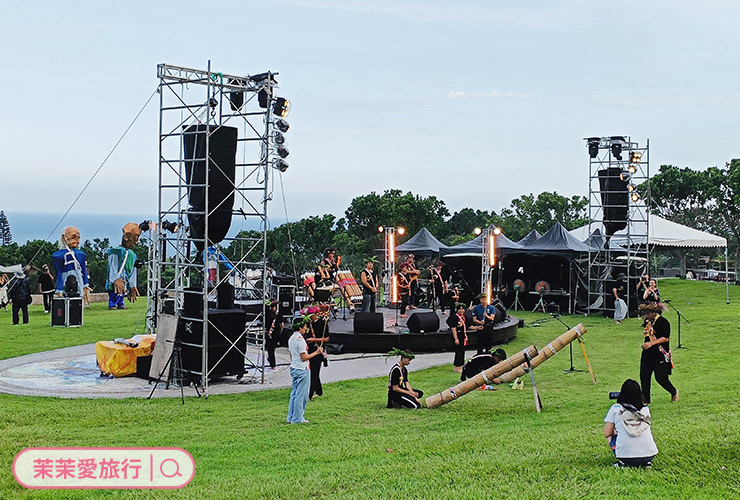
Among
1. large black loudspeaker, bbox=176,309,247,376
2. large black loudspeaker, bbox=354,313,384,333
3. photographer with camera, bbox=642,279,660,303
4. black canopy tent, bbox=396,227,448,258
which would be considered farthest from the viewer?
black canopy tent, bbox=396,227,448,258

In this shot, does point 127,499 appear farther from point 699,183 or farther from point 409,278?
point 699,183

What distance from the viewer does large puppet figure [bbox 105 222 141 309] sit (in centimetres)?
2814

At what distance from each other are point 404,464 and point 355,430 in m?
2.07

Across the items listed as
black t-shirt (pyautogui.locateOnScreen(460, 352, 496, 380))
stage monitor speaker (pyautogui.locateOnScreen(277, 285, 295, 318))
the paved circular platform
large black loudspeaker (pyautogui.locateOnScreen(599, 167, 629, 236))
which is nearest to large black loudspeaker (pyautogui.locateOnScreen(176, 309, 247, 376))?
the paved circular platform

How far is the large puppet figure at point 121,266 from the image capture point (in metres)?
28.1

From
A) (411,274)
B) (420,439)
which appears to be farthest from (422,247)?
(420,439)

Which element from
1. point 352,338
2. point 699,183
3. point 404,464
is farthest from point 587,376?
point 699,183

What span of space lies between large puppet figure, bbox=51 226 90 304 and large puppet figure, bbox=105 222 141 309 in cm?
225

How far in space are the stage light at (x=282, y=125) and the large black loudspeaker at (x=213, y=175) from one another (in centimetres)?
96

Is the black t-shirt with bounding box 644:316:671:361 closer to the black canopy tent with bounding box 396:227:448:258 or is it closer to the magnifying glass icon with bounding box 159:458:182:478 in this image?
the magnifying glass icon with bounding box 159:458:182:478

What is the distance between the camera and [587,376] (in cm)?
1401

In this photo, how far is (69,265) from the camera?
25234 mm

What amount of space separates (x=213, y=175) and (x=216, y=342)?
10.3 feet

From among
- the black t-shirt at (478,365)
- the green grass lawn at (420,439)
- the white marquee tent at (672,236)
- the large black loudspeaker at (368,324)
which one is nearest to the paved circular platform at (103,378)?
the green grass lawn at (420,439)
